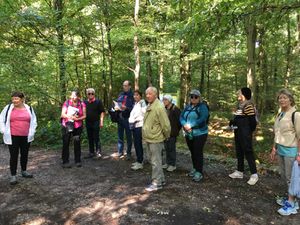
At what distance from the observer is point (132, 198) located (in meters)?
5.07

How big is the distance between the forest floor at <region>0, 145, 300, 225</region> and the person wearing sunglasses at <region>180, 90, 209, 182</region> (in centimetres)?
55

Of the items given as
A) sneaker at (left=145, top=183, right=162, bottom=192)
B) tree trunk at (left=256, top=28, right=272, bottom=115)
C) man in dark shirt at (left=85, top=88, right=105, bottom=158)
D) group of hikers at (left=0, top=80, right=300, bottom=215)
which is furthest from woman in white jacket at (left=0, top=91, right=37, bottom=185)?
tree trunk at (left=256, top=28, right=272, bottom=115)

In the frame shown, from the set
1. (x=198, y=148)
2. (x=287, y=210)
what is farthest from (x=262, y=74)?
(x=287, y=210)

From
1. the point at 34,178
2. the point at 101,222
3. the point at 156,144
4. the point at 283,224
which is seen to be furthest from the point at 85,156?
the point at 283,224

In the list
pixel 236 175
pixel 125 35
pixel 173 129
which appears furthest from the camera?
pixel 125 35

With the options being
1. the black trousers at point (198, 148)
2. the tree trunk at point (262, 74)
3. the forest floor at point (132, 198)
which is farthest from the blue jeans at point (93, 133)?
the tree trunk at point (262, 74)

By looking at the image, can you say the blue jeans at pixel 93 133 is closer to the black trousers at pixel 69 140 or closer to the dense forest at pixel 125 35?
the black trousers at pixel 69 140

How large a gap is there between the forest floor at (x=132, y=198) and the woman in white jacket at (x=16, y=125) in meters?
0.75

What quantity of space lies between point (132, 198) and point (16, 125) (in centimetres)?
274

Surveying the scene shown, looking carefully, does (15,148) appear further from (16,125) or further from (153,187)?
(153,187)

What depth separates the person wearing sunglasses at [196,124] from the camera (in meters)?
5.80

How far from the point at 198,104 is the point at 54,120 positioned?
26.4 ft

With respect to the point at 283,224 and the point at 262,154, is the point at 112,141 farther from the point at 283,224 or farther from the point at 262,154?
the point at 283,224

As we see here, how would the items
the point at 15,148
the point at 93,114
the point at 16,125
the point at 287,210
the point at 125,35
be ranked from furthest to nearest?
the point at 125,35 → the point at 93,114 → the point at 15,148 → the point at 16,125 → the point at 287,210
